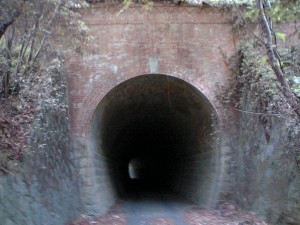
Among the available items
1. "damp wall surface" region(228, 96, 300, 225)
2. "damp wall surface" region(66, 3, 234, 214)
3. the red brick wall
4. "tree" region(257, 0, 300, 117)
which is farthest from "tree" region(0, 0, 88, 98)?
"damp wall surface" region(228, 96, 300, 225)

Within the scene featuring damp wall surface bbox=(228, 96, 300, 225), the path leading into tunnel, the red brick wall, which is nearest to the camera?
damp wall surface bbox=(228, 96, 300, 225)

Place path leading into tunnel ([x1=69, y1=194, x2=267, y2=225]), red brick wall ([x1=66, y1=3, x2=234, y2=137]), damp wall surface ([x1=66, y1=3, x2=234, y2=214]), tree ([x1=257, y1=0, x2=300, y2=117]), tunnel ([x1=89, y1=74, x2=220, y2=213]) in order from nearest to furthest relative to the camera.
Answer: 1. tree ([x1=257, y1=0, x2=300, y2=117])
2. path leading into tunnel ([x1=69, y1=194, x2=267, y2=225])
3. damp wall surface ([x1=66, y1=3, x2=234, y2=214])
4. red brick wall ([x1=66, y1=3, x2=234, y2=137])
5. tunnel ([x1=89, y1=74, x2=220, y2=213])

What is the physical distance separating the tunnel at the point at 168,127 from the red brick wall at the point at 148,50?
293 mm

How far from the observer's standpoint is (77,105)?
35.8 feet

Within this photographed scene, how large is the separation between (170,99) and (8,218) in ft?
24.9

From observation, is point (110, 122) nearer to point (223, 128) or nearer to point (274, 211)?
point (223, 128)

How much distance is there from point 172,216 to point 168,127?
5683 mm

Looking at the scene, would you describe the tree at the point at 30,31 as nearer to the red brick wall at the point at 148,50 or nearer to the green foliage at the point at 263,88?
the red brick wall at the point at 148,50

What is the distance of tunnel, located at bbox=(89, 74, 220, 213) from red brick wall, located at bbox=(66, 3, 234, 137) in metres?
0.29

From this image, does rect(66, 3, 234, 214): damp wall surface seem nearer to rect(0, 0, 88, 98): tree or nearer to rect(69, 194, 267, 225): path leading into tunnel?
rect(69, 194, 267, 225): path leading into tunnel

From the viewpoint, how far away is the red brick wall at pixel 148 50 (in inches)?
432

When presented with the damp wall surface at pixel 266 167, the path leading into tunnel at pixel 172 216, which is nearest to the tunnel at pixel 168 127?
the path leading into tunnel at pixel 172 216

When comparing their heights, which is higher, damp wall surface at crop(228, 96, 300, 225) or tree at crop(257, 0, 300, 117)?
tree at crop(257, 0, 300, 117)

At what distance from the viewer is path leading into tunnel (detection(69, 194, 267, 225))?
9383 millimetres
